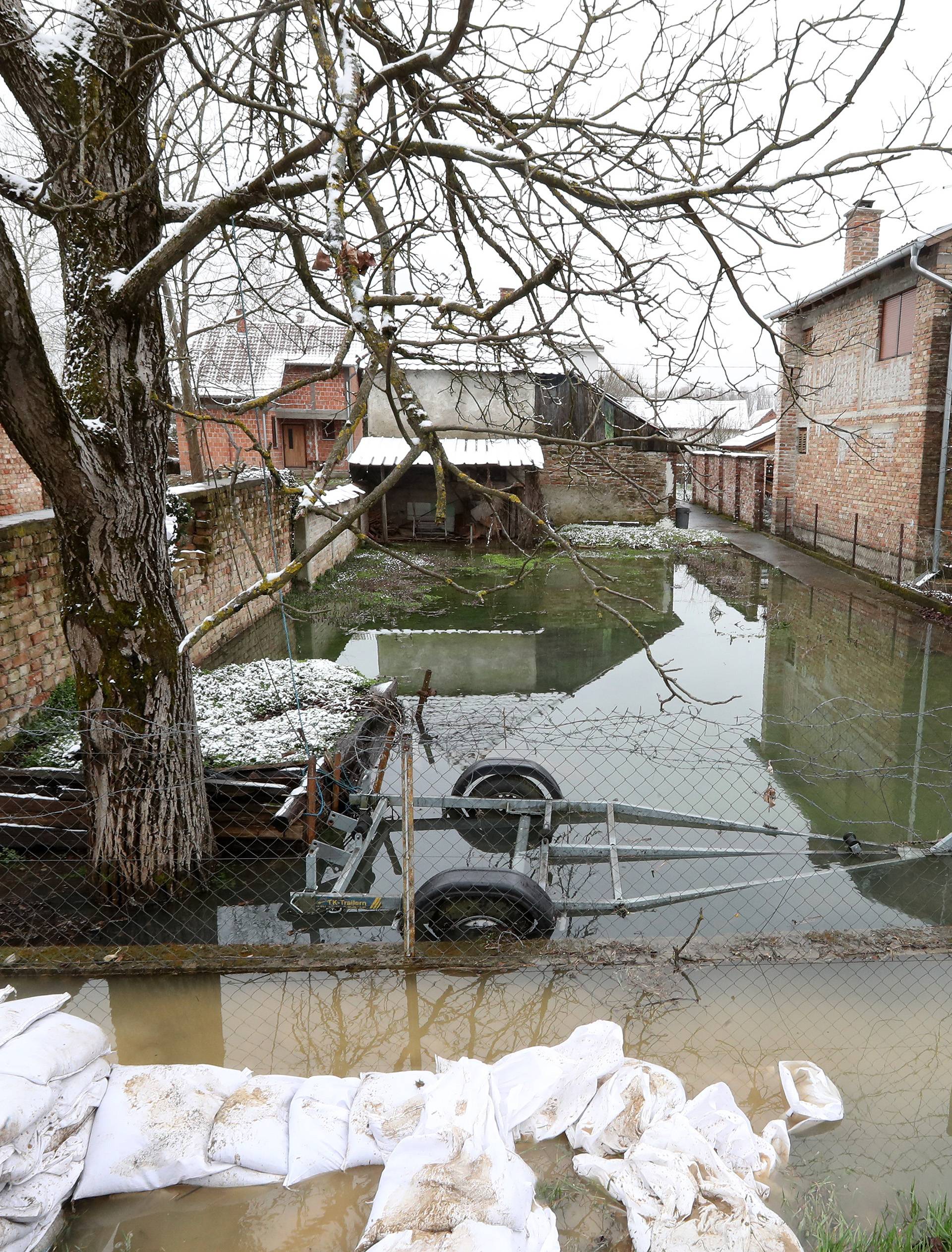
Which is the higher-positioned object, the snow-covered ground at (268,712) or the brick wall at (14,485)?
the brick wall at (14,485)

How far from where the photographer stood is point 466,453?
21719 mm

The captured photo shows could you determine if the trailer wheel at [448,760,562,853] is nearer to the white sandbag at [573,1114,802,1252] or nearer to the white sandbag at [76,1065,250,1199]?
the white sandbag at [76,1065,250,1199]

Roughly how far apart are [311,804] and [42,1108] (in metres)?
2.31

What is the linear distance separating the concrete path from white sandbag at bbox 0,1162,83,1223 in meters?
13.7

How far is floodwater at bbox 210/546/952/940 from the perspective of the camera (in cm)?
543

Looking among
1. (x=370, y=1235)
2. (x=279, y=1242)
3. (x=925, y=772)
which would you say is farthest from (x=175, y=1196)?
(x=925, y=772)

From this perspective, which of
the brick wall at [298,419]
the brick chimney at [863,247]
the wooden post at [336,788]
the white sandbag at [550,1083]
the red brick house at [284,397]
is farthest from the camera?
the brick wall at [298,419]

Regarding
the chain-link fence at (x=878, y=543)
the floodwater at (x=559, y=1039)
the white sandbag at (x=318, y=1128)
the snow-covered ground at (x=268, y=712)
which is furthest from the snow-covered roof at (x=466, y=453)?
the white sandbag at (x=318, y=1128)

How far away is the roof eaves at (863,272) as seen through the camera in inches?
507

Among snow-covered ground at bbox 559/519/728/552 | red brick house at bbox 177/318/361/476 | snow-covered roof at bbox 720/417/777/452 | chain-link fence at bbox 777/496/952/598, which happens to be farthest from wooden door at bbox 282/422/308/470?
chain-link fence at bbox 777/496/952/598

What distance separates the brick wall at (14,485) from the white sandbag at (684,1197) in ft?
45.2

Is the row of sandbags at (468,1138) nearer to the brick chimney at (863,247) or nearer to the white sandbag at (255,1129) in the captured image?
the white sandbag at (255,1129)

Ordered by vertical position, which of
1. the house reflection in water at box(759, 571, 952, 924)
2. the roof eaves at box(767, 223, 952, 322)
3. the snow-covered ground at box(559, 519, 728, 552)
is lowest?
the house reflection in water at box(759, 571, 952, 924)

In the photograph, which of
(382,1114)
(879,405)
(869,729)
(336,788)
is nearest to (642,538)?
(879,405)
